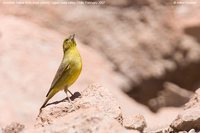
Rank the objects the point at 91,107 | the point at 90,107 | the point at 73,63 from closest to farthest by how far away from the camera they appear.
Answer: the point at 91,107 → the point at 90,107 → the point at 73,63

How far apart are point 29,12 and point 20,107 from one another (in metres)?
4.15

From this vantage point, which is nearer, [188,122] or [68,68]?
[188,122]

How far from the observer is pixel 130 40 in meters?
19.8

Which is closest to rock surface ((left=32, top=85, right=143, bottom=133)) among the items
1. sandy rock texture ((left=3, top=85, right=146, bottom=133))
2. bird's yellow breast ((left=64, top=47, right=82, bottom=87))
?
sandy rock texture ((left=3, top=85, right=146, bottom=133))

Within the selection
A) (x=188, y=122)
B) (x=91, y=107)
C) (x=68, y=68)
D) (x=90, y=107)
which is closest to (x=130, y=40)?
(x=68, y=68)

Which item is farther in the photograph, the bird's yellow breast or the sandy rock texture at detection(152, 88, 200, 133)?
the bird's yellow breast

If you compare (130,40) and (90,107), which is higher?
(130,40)

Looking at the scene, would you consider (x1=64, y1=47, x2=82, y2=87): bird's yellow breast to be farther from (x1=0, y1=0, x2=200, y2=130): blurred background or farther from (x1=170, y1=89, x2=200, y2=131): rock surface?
(x1=0, y1=0, x2=200, y2=130): blurred background

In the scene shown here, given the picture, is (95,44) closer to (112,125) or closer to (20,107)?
(20,107)

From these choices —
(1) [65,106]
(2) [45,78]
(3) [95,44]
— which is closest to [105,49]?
(3) [95,44]

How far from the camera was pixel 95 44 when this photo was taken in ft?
64.6

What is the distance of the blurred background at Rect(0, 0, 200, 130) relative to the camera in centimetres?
1884

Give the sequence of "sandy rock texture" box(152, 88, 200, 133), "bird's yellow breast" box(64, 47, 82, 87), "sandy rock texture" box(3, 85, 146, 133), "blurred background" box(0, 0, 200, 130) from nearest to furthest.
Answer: "sandy rock texture" box(152, 88, 200, 133) → "sandy rock texture" box(3, 85, 146, 133) → "bird's yellow breast" box(64, 47, 82, 87) → "blurred background" box(0, 0, 200, 130)

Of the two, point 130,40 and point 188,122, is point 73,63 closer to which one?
point 188,122
